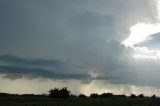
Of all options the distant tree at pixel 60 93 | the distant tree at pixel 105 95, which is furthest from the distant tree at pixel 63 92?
the distant tree at pixel 105 95

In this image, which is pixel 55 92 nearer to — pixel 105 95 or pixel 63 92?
pixel 63 92

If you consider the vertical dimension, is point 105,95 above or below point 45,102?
above

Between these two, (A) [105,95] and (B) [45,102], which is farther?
(A) [105,95]

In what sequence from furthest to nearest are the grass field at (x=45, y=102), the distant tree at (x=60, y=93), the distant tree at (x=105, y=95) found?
the distant tree at (x=105, y=95), the distant tree at (x=60, y=93), the grass field at (x=45, y=102)

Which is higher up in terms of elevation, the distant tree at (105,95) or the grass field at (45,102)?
the distant tree at (105,95)

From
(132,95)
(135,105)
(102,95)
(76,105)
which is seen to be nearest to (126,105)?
(135,105)

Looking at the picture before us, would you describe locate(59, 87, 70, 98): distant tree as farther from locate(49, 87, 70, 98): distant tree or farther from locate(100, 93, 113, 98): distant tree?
locate(100, 93, 113, 98): distant tree

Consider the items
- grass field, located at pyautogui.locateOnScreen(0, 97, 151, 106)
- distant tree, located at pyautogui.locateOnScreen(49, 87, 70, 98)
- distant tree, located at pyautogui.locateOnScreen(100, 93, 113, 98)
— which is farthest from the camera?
distant tree, located at pyautogui.locateOnScreen(100, 93, 113, 98)

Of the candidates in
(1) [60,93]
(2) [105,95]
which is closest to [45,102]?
(1) [60,93]

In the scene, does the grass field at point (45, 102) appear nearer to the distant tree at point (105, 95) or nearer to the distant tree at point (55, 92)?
the distant tree at point (55, 92)

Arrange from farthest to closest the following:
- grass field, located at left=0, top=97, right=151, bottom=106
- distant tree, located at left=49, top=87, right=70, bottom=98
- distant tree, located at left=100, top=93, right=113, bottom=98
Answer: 1. distant tree, located at left=100, top=93, right=113, bottom=98
2. distant tree, located at left=49, top=87, right=70, bottom=98
3. grass field, located at left=0, top=97, right=151, bottom=106

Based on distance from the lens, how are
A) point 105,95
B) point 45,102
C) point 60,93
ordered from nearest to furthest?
1. point 45,102
2. point 60,93
3. point 105,95

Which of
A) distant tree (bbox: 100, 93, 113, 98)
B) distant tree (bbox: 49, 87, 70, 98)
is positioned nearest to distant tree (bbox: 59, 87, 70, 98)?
distant tree (bbox: 49, 87, 70, 98)

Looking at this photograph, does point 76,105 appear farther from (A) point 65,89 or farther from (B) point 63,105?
(A) point 65,89
